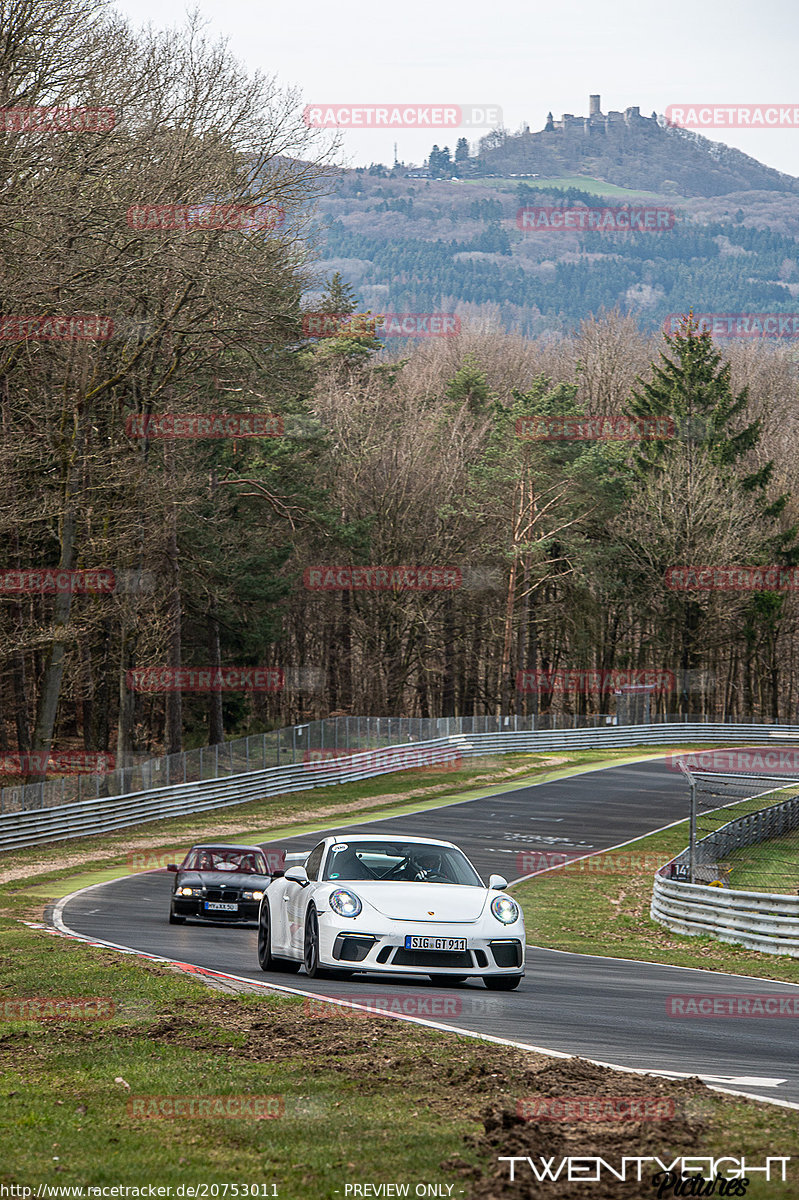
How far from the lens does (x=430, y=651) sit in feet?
237

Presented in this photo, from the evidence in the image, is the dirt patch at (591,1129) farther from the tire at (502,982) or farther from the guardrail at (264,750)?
the guardrail at (264,750)

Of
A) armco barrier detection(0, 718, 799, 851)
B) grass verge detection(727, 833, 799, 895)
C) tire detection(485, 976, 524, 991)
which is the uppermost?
tire detection(485, 976, 524, 991)

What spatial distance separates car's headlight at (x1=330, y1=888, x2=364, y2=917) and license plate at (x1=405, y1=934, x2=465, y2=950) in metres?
0.53

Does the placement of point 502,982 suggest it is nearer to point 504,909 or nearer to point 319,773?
point 504,909

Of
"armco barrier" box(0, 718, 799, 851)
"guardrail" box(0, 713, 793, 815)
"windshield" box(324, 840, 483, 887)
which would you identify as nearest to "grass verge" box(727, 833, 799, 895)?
"windshield" box(324, 840, 483, 887)

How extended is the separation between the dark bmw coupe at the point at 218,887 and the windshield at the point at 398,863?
290 inches

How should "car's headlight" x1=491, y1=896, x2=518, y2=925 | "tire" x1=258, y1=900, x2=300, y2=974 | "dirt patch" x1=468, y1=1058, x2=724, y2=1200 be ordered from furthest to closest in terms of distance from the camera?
"tire" x1=258, y1=900, x2=300, y2=974
"car's headlight" x1=491, y1=896, x2=518, y2=925
"dirt patch" x1=468, y1=1058, x2=724, y2=1200

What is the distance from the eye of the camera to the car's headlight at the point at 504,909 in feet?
39.6

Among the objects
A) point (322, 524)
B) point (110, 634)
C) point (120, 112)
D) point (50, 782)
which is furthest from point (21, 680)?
point (120, 112)

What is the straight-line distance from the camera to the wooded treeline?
28938 millimetres

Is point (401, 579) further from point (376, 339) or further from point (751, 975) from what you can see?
point (751, 975)

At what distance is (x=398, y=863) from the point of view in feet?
42.6

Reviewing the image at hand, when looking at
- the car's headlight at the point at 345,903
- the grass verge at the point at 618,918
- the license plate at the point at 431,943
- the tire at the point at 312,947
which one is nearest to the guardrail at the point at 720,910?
the grass verge at the point at 618,918

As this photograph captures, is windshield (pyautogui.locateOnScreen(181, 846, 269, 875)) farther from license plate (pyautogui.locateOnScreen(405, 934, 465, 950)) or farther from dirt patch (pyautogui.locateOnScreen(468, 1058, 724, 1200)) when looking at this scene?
dirt patch (pyautogui.locateOnScreen(468, 1058, 724, 1200))
